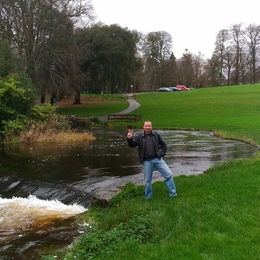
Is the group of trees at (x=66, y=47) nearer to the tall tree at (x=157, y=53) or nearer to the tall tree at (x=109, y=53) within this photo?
the tall tree at (x=109, y=53)

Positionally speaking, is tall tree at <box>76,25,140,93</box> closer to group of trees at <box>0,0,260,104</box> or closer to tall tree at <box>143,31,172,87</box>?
group of trees at <box>0,0,260,104</box>

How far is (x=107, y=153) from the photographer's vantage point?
19562 mm

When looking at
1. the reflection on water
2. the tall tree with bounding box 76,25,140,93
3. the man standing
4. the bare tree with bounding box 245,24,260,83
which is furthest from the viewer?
the bare tree with bounding box 245,24,260,83

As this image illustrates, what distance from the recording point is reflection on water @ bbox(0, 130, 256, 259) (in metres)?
8.27

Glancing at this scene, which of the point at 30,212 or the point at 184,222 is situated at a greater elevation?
the point at 184,222

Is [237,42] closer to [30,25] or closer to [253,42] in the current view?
[253,42]

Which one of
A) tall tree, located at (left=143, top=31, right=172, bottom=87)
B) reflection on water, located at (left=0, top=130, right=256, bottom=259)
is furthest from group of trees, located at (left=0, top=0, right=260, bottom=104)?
tall tree, located at (left=143, top=31, right=172, bottom=87)

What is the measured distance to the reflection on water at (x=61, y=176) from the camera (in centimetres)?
827

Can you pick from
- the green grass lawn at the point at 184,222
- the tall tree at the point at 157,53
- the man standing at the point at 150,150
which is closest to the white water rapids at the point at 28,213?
the green grass lawn at the point at 184,222

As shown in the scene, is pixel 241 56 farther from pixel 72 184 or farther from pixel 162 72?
pixel 72 184

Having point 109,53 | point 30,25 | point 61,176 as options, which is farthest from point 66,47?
point 61,176

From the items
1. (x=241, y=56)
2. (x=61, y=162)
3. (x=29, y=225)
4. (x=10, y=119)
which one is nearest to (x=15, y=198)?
(x=29, y=225)

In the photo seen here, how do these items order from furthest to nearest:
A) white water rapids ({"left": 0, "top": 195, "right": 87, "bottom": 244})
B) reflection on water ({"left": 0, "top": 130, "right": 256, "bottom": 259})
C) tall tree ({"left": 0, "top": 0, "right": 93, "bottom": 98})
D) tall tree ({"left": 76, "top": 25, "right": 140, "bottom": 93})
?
tall tree ({"left": 76, "top": 25, "right": 140, "bottom": 93}) → tall tree ({"left": 0, "top": 0, "right": 93, "bottom": 98}) → white water rapids ({"left": 0, "top": 195, "right": 87, "bottom": 244}) → reflection on water ({"left": 0, "top": 130, "right": 256, "bottom": 259})

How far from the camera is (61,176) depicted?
13906 millimetres
